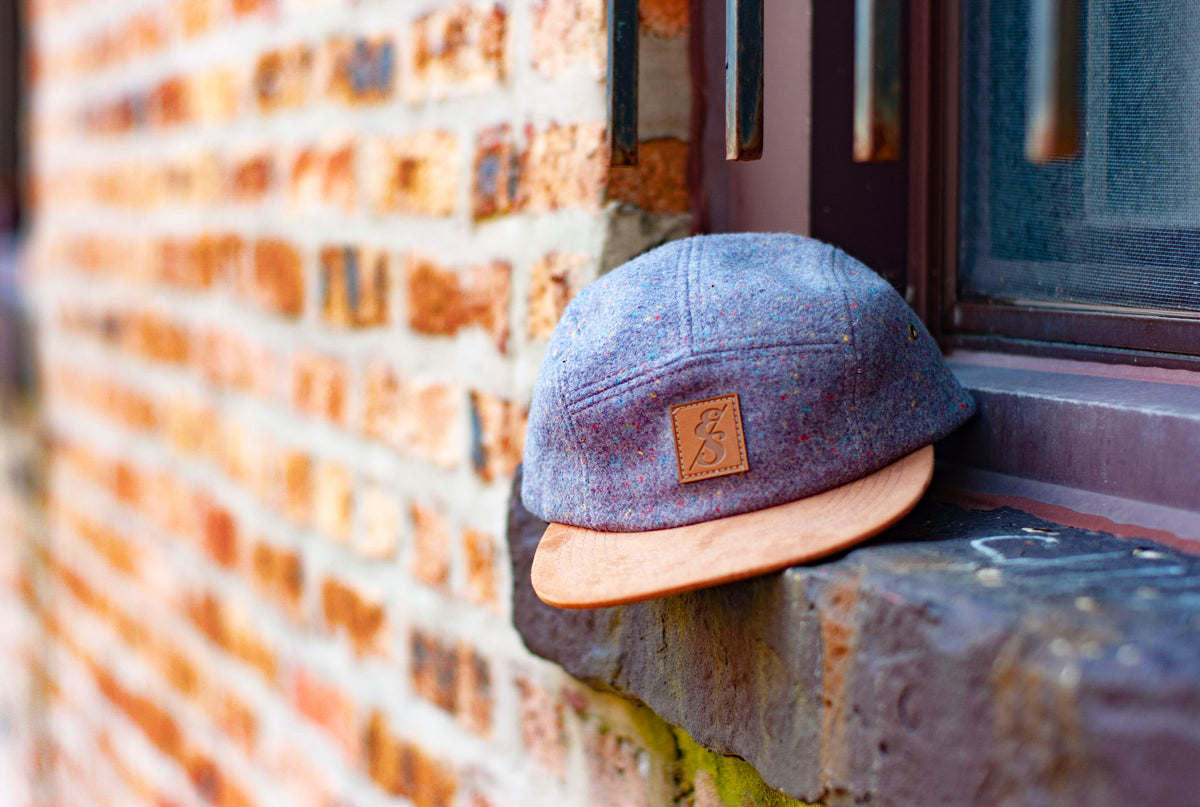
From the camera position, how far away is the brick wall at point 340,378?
104 centimetres

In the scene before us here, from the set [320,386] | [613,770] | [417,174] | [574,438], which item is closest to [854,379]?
[574,438]

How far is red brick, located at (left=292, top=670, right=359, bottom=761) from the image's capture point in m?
1.40

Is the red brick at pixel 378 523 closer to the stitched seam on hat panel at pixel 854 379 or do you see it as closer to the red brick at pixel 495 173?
the red brick at pixel 495 173

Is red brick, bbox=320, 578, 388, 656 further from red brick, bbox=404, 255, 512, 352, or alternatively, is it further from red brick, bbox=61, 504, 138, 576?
red brick, bbox=61, 504, 138, 576

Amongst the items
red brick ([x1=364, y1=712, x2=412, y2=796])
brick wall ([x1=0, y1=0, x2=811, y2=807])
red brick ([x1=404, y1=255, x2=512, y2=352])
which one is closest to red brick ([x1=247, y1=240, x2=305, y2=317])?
brick wall ([x1=0, y1=0, x2=811, y2=807])

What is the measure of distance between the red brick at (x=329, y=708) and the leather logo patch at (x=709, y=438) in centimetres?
81

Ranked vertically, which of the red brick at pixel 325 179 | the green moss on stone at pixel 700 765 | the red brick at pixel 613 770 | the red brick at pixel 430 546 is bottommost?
the red brick at pixel 613 770

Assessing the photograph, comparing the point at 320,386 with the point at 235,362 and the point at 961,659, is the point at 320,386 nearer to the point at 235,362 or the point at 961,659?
the point at 235,362

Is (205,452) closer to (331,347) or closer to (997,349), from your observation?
(331,347)

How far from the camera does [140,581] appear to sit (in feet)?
7.04

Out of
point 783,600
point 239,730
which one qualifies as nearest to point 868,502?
point 783,600

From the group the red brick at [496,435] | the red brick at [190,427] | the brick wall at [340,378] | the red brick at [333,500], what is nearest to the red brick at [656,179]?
the brick wall at [340,378]

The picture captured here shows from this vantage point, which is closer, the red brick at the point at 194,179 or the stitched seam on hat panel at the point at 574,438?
the stitched seam on hat panel at the point at 574,438

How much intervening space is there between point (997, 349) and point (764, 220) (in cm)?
23
